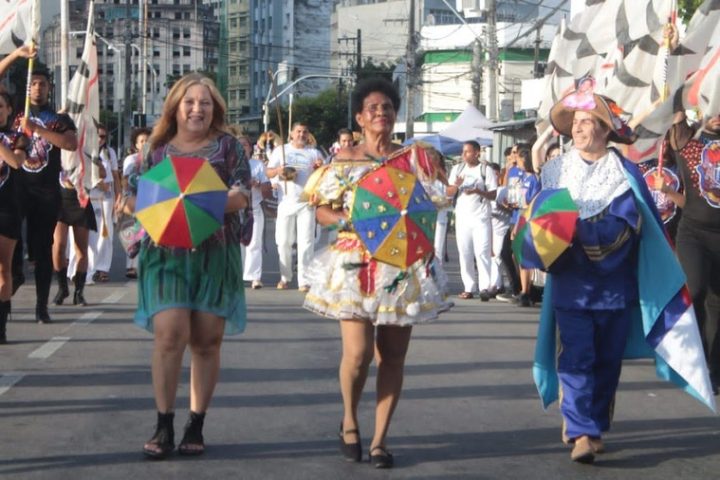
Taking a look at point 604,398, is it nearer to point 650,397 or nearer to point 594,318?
point 594,318

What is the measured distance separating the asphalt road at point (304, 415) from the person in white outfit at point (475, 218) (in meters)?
3.87

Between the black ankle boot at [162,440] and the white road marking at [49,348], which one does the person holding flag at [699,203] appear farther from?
the white road marking at [49,348]

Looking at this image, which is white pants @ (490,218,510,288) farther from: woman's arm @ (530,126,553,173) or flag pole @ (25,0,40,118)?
woman's arm @ (530,126,553,173)

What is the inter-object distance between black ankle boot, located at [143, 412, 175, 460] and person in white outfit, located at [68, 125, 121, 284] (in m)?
9.72

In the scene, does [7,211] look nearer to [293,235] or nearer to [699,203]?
[699,203]

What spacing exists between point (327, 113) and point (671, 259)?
86.0 m

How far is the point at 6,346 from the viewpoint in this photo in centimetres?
1097

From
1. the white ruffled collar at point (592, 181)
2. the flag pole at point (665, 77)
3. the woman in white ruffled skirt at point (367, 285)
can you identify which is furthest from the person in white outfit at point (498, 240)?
the woman in white ruffled skirt at point (367, 285)

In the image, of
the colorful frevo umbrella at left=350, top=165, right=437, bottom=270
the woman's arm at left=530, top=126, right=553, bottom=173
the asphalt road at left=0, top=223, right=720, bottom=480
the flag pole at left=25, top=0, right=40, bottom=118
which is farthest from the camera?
the flag pole at left=25, top=0, right=40, bottom=118

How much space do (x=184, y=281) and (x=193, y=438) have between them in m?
0.81

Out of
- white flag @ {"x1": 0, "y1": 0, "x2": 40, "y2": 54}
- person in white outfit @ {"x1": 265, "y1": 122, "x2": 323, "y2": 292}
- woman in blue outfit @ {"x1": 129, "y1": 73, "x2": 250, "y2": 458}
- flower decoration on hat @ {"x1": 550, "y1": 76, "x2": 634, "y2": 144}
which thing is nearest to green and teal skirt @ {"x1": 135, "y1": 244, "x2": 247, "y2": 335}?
woman in blue outfit @ {"x1": 129, "y1": 73, "x2": 250, "y2": 458}

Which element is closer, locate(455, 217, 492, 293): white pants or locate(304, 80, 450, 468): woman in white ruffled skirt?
locate(304, 80, 450, 468): woman in white ruffled skirt

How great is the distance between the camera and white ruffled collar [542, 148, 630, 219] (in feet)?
23.7

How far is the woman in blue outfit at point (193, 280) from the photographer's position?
22.9ft
